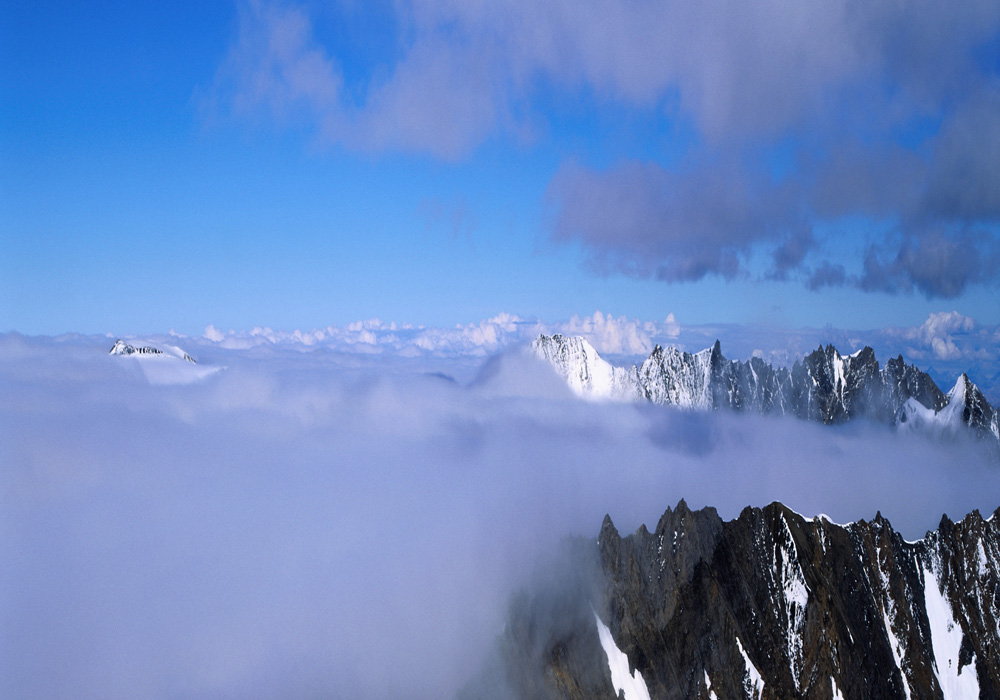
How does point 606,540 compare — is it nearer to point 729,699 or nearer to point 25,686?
point 729,699

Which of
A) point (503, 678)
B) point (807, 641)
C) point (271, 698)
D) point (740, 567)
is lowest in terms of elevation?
point (271, 698)

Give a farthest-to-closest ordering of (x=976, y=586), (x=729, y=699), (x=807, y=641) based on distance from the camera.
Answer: (x=976, y=586)
(x=807, y=641)
(x=729, y=699)

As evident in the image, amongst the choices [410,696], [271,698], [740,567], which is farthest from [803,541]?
[271,698]

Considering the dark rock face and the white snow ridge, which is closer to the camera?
the white snow ridge

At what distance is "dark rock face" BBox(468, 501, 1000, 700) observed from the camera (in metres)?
154

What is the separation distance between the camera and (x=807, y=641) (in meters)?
160

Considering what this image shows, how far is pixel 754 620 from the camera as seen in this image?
525 ft

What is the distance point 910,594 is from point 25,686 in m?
262

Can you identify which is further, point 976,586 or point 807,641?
point 976,586

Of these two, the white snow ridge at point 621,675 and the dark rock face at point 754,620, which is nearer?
the white snow ridge at point 621,675

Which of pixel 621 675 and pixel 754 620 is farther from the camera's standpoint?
pixel 754 620

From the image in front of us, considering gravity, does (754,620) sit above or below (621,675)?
above

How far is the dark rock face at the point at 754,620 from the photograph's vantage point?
506 feet

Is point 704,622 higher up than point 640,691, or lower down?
higher up
